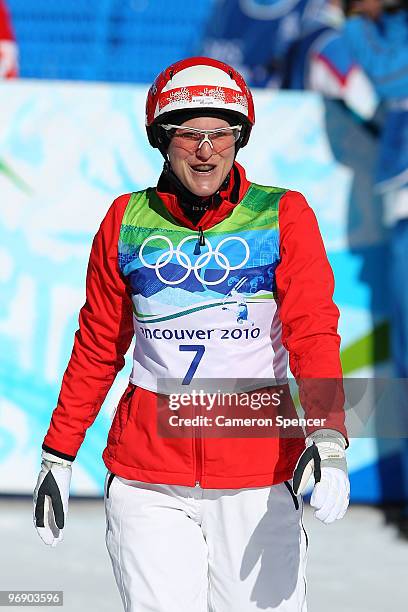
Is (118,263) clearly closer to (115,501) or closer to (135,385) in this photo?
(135,385)

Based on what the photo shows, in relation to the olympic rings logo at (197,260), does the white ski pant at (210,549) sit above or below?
below

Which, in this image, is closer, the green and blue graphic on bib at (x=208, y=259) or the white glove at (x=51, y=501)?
the green and blue graphic on bib at (x=208, y=259)

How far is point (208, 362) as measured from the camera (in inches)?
114

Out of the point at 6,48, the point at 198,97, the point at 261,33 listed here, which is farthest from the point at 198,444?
the point at 261,33

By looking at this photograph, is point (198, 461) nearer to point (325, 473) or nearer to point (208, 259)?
point (325, 473)

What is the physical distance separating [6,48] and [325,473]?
7271 millimetres

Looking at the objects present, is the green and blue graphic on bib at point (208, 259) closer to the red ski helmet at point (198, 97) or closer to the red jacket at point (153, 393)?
the red jacket at point (153, 393)

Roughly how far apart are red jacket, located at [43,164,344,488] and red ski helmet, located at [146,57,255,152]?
0.55 ft

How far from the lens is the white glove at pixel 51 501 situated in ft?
9.75

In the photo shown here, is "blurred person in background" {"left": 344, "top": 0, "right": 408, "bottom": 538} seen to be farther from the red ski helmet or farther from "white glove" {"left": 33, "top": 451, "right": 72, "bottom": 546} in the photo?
"white glove" {"left": 33, "top": 451, "right": 72, "bottom": 546}

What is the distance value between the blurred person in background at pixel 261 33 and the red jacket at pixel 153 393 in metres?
6.38

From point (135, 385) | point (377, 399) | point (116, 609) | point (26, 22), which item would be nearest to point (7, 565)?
point (116, 609)

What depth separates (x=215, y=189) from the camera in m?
2.87

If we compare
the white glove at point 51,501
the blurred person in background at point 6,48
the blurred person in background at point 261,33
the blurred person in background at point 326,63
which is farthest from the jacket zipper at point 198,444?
the blurred person in background at point 6,48
